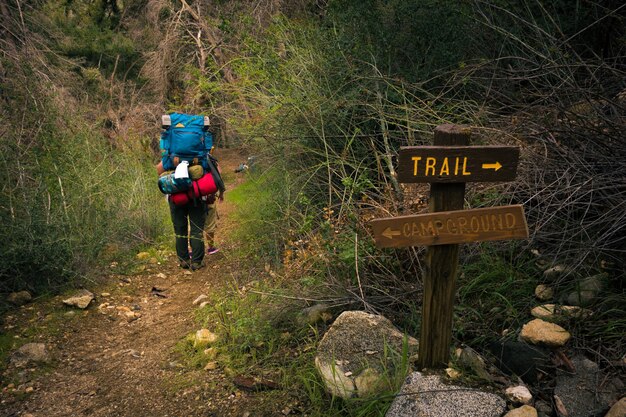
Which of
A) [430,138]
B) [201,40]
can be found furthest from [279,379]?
[201,40]

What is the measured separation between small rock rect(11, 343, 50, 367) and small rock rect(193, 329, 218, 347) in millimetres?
1139

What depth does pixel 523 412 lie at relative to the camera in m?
2.57

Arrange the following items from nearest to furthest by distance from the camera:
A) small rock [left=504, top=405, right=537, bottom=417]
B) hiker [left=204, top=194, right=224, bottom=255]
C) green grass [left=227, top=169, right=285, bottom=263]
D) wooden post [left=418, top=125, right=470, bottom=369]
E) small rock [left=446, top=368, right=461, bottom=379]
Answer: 1. small rock [left=504, top=405, right=537, bottom=417]
2. wooden post [left=418, top=125, right=470, bottom=369]
3. small rock [left=446, top=368, right=461, bottom=379]
4. green grass [left=227, top=169, right=285, bottom=263]
5. hiker [left=204, top=194, right=224, bottom=255]

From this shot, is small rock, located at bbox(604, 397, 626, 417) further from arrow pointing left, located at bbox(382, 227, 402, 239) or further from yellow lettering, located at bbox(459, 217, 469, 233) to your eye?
arrow pointing left, located at bbox(382, 227, 402, 239)

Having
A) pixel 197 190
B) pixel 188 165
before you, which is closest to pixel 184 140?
pixel 188 165

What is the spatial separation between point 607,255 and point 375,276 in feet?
5.05

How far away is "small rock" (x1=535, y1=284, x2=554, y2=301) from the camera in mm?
3410

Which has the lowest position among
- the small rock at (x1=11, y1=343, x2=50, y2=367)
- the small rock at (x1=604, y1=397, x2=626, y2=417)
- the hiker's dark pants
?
the small rock at (x1=11, y1=343, x2=50, y2=367)

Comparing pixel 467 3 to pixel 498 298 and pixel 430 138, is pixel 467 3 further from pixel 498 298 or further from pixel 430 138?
pixel 498 298

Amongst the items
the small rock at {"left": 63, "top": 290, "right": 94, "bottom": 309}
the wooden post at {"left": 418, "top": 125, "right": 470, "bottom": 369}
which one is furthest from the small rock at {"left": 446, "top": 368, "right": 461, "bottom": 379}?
the small rock at {"left": 63, "top": 290, "right": 94, "bottom": 309}

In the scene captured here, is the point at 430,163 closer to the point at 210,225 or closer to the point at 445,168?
the point at 445,168

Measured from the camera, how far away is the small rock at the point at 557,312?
3129 millimetres

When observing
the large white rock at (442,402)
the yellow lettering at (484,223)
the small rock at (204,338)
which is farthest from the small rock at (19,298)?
the yellow lettering at (484,223)

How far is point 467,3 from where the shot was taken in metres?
5.48
